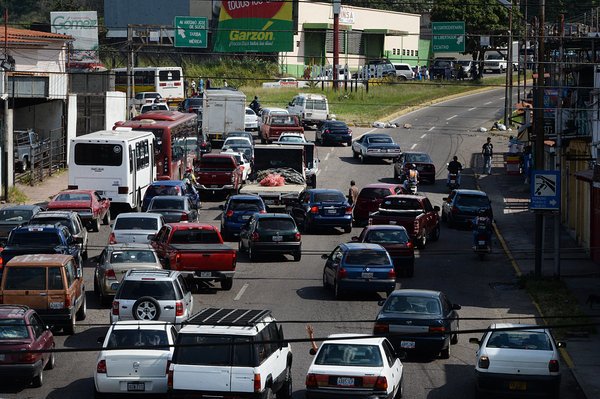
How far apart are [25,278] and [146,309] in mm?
2784

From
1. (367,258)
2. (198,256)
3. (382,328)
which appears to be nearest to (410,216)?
(367,258)

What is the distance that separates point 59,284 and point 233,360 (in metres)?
8.21

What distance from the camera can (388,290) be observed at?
99.6 ft

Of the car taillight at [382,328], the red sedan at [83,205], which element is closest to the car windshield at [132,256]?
the car taillight at [382,328]

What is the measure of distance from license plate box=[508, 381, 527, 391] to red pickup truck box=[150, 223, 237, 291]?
11188 mm

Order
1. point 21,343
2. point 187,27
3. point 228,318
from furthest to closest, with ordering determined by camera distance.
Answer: point 187,27
point 21,343
point 228,318

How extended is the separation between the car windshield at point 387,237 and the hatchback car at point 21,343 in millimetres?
13996

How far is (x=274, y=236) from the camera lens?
36000 millimetres

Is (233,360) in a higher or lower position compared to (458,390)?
higher

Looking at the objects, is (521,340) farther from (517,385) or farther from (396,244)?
(396,244)

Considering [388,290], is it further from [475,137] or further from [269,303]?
[475,137]

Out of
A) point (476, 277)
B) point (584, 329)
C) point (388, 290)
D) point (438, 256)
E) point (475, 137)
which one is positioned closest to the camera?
point (584, 329)

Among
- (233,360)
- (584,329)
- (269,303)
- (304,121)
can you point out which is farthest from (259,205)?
(304,121)

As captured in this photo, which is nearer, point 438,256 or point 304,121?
point 438,256
